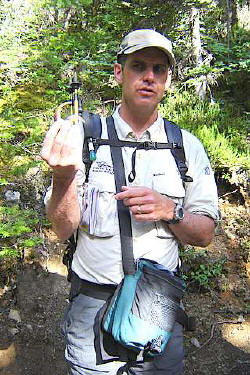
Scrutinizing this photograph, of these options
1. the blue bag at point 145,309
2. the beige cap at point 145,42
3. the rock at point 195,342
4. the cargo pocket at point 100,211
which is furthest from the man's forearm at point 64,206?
the rock at point 195,342

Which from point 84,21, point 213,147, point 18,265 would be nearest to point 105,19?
point 84,21

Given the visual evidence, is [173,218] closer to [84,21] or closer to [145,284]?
[145,284]

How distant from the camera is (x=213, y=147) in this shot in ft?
21.4

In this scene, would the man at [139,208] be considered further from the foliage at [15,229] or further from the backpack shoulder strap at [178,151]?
the foliage at [15,229]

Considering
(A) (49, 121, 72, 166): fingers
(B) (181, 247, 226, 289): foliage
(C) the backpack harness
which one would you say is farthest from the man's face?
(B) (181, 247, 226, 289): foliage

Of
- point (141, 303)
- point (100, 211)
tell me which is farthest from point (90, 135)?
point (141, 303)

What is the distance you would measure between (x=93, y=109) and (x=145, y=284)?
5.06 m

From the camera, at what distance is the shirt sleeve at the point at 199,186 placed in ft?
6.94

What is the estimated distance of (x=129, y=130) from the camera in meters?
2.18

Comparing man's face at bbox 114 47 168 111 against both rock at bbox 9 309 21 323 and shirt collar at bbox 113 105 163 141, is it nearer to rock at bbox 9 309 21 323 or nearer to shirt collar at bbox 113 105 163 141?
shirt collar at bbox 113 105 163 141

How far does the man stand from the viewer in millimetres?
1931

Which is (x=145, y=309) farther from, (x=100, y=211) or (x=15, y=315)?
(x=15, y=315)

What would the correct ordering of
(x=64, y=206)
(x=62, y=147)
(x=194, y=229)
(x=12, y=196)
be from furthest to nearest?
(x=12, y=196)
(x=194, y=229)
(x=64, y=206)
(x=62, y=147)

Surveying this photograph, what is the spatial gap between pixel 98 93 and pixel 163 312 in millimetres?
6627
